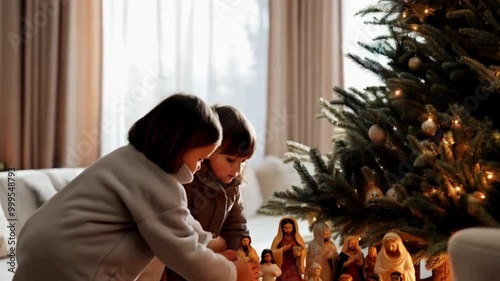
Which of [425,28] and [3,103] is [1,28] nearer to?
[3,103]

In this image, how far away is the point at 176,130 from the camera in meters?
1.39

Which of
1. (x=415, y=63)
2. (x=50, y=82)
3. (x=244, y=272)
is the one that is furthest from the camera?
(x=50, y=82)

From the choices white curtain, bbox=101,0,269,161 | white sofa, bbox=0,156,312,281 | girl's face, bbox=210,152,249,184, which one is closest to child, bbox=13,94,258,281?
girl's face, bbox=210,152,249,184

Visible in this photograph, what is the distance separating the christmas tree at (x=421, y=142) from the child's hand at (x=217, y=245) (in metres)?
0.36

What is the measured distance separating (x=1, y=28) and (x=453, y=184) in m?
2.25

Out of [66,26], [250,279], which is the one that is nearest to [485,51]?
[250,279]

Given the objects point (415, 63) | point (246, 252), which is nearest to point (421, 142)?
point (415, 63)

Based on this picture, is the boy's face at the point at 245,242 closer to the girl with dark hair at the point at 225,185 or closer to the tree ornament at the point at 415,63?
the girl with dark hair at the point at 225,185

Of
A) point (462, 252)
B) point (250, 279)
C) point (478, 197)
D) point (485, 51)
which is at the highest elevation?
point (485, 51)

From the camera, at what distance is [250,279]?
157cm

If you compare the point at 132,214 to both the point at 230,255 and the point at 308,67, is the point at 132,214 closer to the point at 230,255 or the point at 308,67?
the point at 230,255

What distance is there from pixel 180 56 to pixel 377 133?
1922 millimetres

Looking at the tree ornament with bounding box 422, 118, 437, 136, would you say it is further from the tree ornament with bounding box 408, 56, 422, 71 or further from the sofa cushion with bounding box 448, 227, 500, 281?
the sofa cushion with bounding box 448, 227, 500, 281

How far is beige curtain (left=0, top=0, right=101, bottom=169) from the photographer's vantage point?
3133 millimetres
